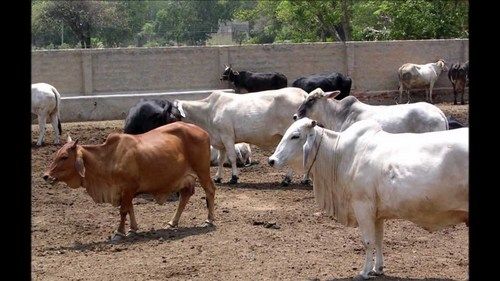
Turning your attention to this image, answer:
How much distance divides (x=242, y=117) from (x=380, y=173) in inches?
289

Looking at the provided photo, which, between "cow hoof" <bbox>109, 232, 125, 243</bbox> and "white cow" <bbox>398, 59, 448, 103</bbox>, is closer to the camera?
"cow hoof" <bbox>109, 232, 125, 243</bbox>

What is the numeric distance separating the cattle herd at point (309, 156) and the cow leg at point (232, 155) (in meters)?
0.02

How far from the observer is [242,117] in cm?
1380

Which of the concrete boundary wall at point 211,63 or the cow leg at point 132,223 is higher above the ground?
the concrete boundary wall at point 211,63

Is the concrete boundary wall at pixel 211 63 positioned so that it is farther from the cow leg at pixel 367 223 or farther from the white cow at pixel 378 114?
the cow leg at pixel 367 223

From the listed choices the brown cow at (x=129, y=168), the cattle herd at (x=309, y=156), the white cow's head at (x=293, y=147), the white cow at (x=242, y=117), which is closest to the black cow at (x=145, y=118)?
the cattle herd at (x=309, y=156)

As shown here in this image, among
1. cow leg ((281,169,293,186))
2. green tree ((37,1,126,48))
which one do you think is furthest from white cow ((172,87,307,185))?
green tree ((37,1,126,48))

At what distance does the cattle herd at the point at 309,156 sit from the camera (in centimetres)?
634

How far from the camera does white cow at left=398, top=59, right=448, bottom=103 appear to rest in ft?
86.8

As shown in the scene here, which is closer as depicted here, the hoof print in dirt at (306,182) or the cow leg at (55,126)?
the hoof print in dirt at (306,182)

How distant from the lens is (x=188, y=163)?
982 cm

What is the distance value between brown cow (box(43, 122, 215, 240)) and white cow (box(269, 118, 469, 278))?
225 cm

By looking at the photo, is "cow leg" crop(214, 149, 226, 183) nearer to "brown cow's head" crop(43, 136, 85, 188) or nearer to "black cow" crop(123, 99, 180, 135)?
"black cow" crop(123, 99, 180, 135)
